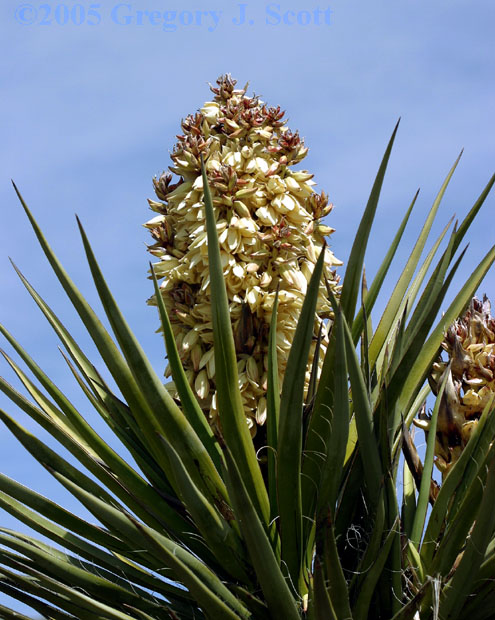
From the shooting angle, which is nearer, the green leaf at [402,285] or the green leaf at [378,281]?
the green leaf at [378,281]

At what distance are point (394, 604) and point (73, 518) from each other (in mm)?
881

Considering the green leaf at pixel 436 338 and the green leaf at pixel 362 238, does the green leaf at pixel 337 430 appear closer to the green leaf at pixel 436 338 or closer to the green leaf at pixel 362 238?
the green leaf at pixel 362 238

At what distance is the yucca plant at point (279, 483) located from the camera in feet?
5.95

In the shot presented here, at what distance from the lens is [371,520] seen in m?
1.99

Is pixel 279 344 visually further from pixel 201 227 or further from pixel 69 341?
pixel 69 341

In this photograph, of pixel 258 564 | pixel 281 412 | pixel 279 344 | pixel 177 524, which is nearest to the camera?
pixel 258 564

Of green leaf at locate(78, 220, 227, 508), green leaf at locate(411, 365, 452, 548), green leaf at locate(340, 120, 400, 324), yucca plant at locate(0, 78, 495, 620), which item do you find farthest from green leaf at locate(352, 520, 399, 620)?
green leaf at locate(340, 120, 400, 324)

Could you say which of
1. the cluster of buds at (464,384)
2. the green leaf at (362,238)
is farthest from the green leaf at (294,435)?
the cluster of buds at (464,384)

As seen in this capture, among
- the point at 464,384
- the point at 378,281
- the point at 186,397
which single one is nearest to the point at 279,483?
the point at 186,397

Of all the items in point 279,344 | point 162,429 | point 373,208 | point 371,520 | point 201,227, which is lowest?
point 371,520

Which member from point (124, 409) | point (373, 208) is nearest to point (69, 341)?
point (124, 409)

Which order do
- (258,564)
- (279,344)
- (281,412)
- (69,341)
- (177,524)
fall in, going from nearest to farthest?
(258,564) < (281,412) < (177,524) < (279,344) < (69,341)

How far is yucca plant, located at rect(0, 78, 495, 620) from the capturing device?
1813 mm

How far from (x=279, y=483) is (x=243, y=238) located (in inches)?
32.6
